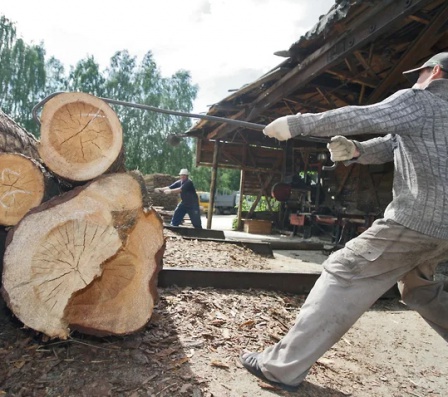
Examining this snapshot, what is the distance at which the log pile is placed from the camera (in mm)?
1989

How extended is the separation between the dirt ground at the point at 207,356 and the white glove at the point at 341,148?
1384mm

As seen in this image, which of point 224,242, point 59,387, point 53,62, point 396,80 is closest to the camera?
point 59,387

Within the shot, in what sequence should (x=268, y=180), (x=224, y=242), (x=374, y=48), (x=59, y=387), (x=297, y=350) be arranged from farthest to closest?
(x=268, y=180) → (x=224, y=242) → (x=374, y=48) → (x=297, y=350) → (x=59, y=387)

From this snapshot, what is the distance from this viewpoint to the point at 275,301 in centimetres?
337

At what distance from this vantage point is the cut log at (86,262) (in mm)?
1981

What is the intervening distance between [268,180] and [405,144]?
10194 mm

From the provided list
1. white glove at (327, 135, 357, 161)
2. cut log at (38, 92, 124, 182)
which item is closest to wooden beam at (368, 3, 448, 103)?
white glove at (327, 135, 357, 161)

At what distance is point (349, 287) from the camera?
1926 millimetres

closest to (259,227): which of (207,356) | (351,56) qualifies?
(351,56)

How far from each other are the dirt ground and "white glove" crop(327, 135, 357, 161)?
54.5 inches

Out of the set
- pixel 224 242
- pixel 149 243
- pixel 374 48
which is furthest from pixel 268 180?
pixel 149 243

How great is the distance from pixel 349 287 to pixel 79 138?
6.13 ft

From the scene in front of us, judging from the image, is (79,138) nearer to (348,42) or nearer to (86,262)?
(86,262)

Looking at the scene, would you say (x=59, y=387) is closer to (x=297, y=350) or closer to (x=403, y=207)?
(x=297, y=350)
